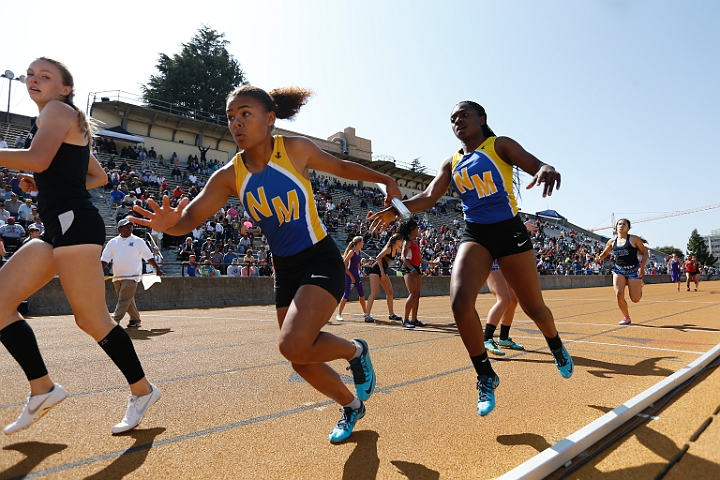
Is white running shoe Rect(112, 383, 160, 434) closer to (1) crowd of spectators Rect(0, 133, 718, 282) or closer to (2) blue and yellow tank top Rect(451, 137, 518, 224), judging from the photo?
(2) blue and yellow tank top Rect(451, 137, 518, 224)

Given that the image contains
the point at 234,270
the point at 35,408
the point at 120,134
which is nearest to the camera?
the point at 35,408

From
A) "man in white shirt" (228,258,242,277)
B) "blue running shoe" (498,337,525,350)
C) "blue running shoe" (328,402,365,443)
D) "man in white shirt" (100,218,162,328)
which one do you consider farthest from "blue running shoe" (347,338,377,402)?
"man in white shirt" (228,258,242,277)

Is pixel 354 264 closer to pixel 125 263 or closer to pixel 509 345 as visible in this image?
pixel 125 263

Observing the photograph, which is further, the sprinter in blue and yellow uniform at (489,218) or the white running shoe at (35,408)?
the sprinter in blue and yellow uniform at (489,218)

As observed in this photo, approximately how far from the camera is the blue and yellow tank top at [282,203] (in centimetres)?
293

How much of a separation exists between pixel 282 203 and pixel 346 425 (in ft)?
4.41

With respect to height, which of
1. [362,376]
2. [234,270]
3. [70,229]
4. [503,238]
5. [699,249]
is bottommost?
[234,270]

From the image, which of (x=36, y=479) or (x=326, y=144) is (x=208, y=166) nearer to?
Result: (x=326, y=144)

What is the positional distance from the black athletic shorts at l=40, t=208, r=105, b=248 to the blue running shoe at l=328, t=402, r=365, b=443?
1849 millimetres

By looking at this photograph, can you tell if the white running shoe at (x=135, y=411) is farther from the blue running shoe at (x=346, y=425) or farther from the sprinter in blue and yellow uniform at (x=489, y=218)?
the sprinter in blue and yellow uniform at (x=489, y=218)

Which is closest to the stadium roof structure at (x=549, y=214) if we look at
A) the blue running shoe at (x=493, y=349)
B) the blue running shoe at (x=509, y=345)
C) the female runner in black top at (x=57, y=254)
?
the blue running shoe at (x=509, y=345)

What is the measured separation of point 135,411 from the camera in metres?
3.09

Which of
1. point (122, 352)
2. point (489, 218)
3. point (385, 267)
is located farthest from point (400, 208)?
point (385, 267)

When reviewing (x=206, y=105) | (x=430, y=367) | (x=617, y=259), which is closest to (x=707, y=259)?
(x=206, y=105)
